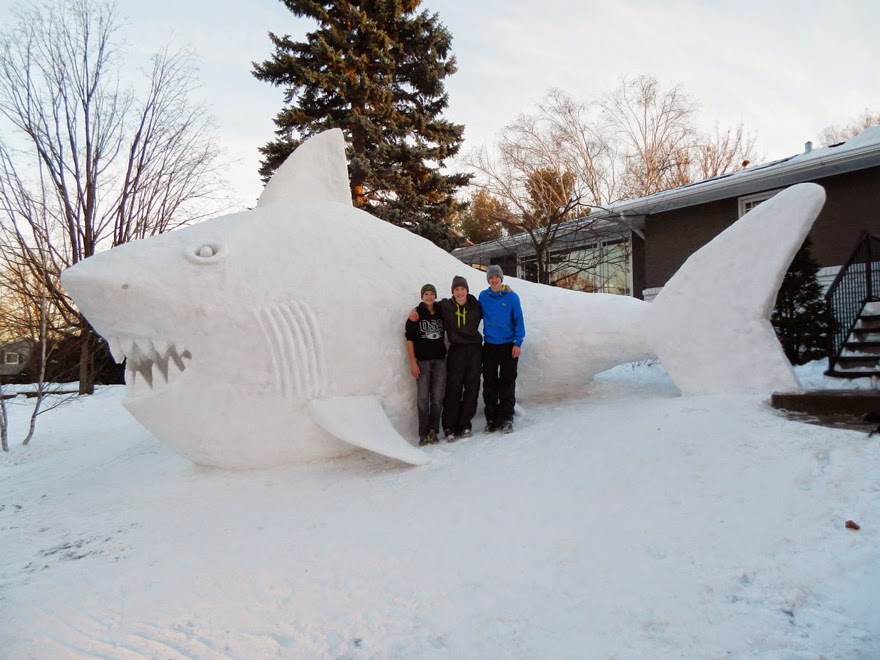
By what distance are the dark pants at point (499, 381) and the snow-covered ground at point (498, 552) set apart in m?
0.32

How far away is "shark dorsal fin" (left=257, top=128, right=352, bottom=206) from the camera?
571 cm

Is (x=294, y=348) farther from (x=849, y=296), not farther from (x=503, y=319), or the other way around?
(x=849, y=296)

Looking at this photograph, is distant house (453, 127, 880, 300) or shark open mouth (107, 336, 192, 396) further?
distant house (453, 127, 880, 300)

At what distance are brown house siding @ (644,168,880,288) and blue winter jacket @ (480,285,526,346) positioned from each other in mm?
9361

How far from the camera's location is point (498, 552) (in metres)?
3.02

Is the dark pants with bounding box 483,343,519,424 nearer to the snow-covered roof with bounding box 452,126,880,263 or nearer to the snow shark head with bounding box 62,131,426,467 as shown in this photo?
the snow shark head with bounding box 62,131,426,467

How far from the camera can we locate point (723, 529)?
2.93 metres

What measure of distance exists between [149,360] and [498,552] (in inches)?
133

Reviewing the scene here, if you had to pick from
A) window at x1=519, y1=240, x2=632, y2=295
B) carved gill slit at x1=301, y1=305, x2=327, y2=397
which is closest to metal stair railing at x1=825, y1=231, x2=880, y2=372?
carved gill slit at x1=301, y1=305, x2=327, y2=397

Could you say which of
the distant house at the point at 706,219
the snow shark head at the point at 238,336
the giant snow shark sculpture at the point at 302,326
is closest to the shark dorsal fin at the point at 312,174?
the giant snow shark sculpture at the point at 302,326

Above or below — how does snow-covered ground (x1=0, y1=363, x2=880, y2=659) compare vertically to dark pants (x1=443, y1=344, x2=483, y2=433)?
below

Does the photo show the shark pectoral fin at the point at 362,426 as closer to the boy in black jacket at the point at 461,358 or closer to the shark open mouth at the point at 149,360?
the boy in black jacket at the point at 461,358

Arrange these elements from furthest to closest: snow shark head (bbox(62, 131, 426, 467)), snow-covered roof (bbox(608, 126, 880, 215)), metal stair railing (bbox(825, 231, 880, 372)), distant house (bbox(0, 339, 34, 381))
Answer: distant house (bbox(0, 339, 34, 381))
snow-covered roof (bbox(608, 126, 880, 215))
metal stair railing (bbox(825, 231, 880, 372))
snow shark head (bbox(62, 131, 426, 467))

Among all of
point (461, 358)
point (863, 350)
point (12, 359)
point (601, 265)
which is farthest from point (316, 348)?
point (12, 359)
